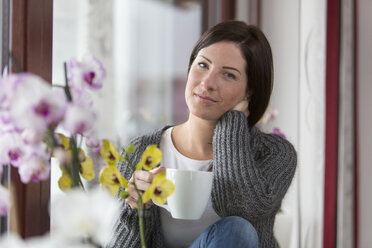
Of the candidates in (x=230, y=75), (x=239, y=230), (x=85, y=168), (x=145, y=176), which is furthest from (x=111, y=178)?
(x=230, y=75)

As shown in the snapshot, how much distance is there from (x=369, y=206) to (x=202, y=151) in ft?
3.61

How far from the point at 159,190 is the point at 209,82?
0.61 meters

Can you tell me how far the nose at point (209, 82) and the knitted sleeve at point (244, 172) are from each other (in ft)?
0.33

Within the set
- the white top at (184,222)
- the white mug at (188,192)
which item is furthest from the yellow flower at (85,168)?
the white top at (184,222)

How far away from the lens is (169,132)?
1.45 m

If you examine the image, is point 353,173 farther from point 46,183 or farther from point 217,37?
point 46,183

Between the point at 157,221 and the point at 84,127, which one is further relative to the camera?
the point at 157,221

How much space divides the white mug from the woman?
16 cm

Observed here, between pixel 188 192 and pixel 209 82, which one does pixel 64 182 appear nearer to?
pixel 188 192

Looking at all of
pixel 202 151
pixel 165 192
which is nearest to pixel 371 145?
pixel 202 151

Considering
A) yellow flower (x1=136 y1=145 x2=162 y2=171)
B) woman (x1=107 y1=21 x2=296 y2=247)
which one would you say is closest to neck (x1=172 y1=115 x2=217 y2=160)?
woman (x1=107 y1=21 x2=296 y2=247)

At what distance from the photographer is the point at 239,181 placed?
1.22 metres

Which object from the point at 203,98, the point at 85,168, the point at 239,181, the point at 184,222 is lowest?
the point at 184,222

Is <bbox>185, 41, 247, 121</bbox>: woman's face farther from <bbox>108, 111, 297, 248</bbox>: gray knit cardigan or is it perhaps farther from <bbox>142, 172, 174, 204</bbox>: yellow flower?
<bbox>142, 172, 174, 204</bbox>: yellow flower
